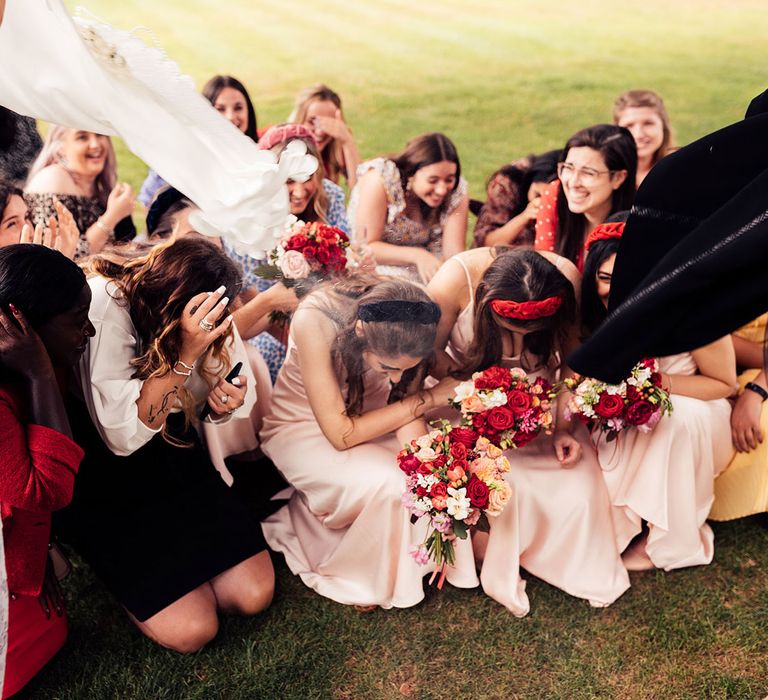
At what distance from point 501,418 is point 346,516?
2.53 feet

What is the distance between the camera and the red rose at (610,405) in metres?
3.10

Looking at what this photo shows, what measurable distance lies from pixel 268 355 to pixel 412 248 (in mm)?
1056

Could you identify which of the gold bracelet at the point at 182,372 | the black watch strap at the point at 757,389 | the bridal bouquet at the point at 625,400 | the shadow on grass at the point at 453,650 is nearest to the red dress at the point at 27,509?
the shadow on grass at the point at 453,650

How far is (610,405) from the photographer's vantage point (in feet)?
10.2

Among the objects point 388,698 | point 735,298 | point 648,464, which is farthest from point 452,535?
point 735,298

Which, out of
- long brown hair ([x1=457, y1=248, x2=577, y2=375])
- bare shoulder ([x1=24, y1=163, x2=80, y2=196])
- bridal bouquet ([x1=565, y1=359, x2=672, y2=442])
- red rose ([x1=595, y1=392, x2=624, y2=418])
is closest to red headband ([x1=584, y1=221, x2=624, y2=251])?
long brown hair ([x1=457, y1=248, x2=577, y2=375])

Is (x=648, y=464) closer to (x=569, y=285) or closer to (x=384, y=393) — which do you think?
(x=569, y=285)

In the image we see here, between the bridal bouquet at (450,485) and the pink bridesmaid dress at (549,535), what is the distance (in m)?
0.33

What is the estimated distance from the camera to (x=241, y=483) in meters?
3.92

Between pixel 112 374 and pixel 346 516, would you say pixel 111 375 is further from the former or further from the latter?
pixel 346 516

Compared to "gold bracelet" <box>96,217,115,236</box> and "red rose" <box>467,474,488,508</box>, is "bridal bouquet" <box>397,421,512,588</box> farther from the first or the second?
"gold bracelet" <box>96,217,115,236</box>

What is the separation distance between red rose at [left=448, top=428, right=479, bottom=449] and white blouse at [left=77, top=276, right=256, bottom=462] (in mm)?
1087

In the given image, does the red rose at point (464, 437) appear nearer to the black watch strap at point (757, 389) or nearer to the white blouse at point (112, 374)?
the white blouse at point (112, 374)

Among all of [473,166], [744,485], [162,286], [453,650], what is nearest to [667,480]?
[744,485]
